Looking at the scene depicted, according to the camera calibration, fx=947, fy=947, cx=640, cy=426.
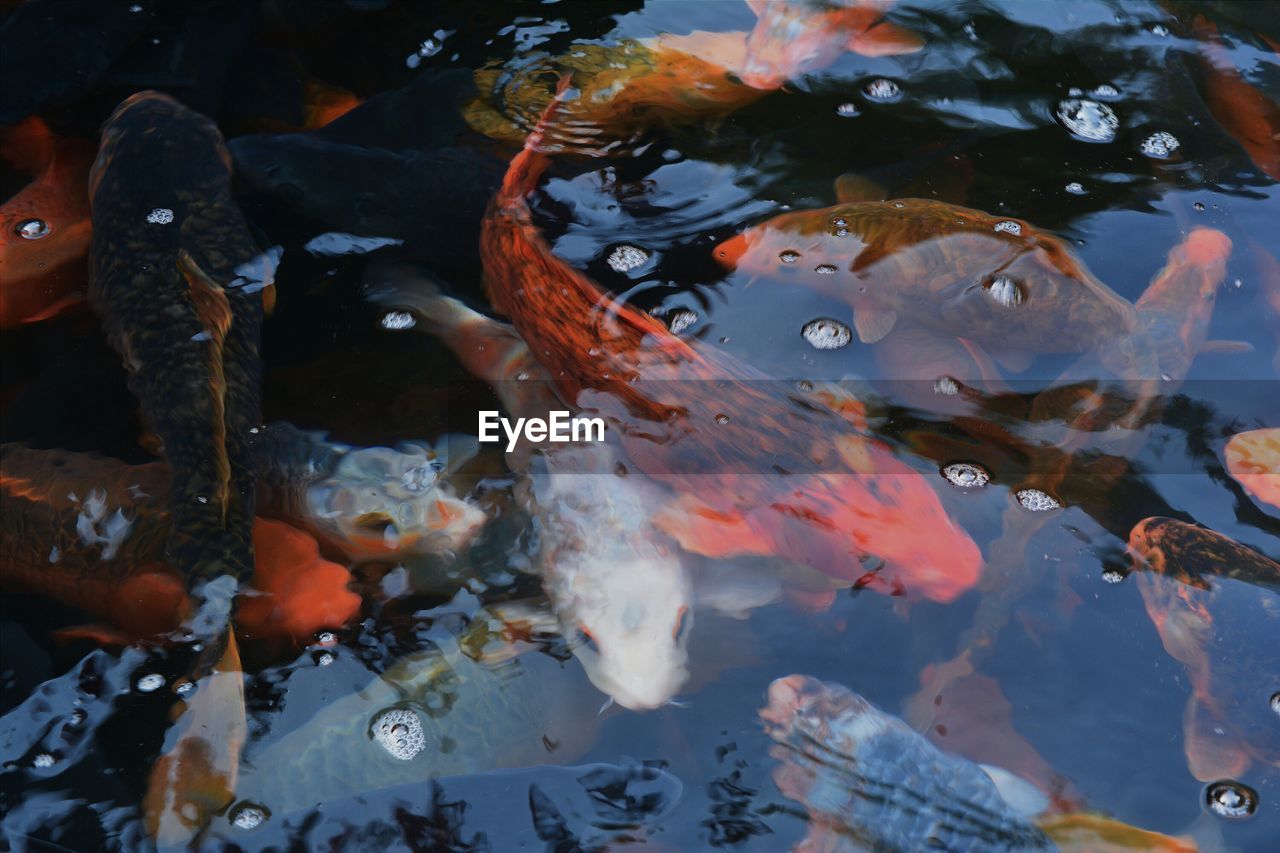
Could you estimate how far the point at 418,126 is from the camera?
10.8 ft

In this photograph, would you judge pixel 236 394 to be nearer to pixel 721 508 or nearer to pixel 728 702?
pixel 721 508

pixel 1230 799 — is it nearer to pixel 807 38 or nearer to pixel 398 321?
pixel 398 321

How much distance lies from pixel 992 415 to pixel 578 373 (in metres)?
1.16

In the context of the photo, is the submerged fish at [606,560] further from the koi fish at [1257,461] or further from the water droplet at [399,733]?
the koi fish at [1257,461]

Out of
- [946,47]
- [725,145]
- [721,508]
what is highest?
[946,47]

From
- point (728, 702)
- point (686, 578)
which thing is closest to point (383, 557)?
point (686, 578)

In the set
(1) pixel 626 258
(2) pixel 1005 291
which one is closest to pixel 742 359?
(1) pixel 626 258

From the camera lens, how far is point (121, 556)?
2.49 metres

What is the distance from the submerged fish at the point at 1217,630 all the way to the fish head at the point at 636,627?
115 cm

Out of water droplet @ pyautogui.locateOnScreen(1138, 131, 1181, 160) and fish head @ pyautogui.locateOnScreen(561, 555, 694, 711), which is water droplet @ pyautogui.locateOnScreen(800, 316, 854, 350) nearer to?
fish head @ pyautogui.locateOnScreen(561, 555, 694, 711)

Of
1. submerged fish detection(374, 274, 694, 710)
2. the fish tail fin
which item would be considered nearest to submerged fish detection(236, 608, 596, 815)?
submerged fish detection(374, 274, 694, 710)

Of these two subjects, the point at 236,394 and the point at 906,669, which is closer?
the point at 906,669

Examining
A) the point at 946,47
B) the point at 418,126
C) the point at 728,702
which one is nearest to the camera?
the point at 728,702

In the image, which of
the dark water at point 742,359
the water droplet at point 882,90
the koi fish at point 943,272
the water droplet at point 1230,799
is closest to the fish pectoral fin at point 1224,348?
the dark water at point 742,359
